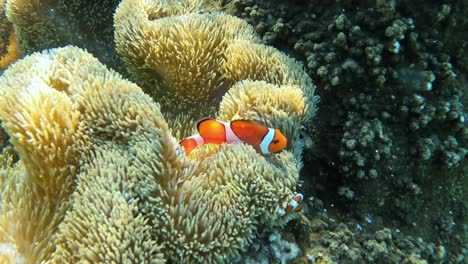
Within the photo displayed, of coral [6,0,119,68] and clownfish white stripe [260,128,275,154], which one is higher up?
coral [6,0,119,68]

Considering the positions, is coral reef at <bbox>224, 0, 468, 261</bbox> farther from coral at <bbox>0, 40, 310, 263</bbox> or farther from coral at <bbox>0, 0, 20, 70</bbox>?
coral at <bbox>0, 0, 20, 70</bbox>

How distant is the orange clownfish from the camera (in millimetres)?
1758

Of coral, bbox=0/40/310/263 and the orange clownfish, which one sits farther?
the orange clownfish

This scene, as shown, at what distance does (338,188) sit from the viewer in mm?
2326

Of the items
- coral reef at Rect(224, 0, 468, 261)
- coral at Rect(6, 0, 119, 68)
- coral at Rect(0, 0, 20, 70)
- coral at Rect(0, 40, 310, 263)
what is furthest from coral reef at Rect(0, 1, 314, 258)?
coral at Rect(0, 0, 20, 70)

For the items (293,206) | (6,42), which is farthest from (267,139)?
(6,42)

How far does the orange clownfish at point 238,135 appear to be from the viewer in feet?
5.77

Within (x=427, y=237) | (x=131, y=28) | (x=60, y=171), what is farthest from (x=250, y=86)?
(x=427, y=237)

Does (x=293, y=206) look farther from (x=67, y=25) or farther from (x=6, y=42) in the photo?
(x=6, y=42)

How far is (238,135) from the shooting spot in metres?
1.80

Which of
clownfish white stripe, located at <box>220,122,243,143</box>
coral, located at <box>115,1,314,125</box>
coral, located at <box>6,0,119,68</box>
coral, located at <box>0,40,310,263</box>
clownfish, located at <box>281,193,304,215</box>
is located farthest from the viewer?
coral, located at <box>6,0,119,68</box>

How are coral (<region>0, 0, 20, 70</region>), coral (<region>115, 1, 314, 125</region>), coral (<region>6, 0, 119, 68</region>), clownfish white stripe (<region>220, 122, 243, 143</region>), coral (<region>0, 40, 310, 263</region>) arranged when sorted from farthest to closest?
coral (<region>0, 0, 20, 70</region>) < coral (<region>6, 0, 119, 68</region>) < coral (<region>115, 1, 314, 125</region>) < clownfish white stripe (<region>220, 122, 243, 143</region>) < coral (<region>0, 40, 310, 263</region>)

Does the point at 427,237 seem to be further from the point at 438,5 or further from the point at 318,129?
the point at 438,5

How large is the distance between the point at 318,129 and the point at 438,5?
1.04 meters
